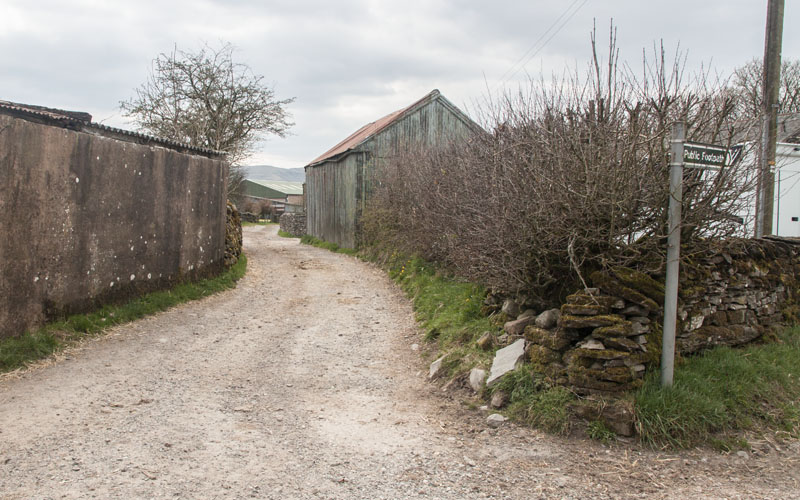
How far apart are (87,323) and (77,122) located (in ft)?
12.9

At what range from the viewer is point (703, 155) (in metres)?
4.54

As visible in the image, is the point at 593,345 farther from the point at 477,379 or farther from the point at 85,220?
the point at 85,220

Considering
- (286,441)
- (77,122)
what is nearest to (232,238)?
(77,122)

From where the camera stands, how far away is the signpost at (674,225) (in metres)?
4.43

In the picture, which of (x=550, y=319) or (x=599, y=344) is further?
(x=550, y=319)

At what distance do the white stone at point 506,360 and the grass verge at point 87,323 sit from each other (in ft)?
16.1

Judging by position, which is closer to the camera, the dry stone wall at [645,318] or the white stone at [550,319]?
the dry stone wall at [645,318]

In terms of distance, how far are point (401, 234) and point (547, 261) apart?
8.11 metres

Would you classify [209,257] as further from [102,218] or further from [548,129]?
[548,129]

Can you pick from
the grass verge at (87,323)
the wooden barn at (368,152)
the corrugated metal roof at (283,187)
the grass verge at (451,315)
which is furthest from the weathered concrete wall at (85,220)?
the corrugated metal roof at (283,187)

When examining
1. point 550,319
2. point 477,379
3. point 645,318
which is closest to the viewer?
point 645,318

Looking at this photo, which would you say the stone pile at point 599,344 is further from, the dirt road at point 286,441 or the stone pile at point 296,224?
the stone pile at point 296,224

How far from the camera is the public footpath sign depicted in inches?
176

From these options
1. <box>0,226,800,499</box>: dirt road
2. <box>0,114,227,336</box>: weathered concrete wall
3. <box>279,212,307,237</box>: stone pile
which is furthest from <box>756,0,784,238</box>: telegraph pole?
<box>279,212,307,237</box>: stone pile
